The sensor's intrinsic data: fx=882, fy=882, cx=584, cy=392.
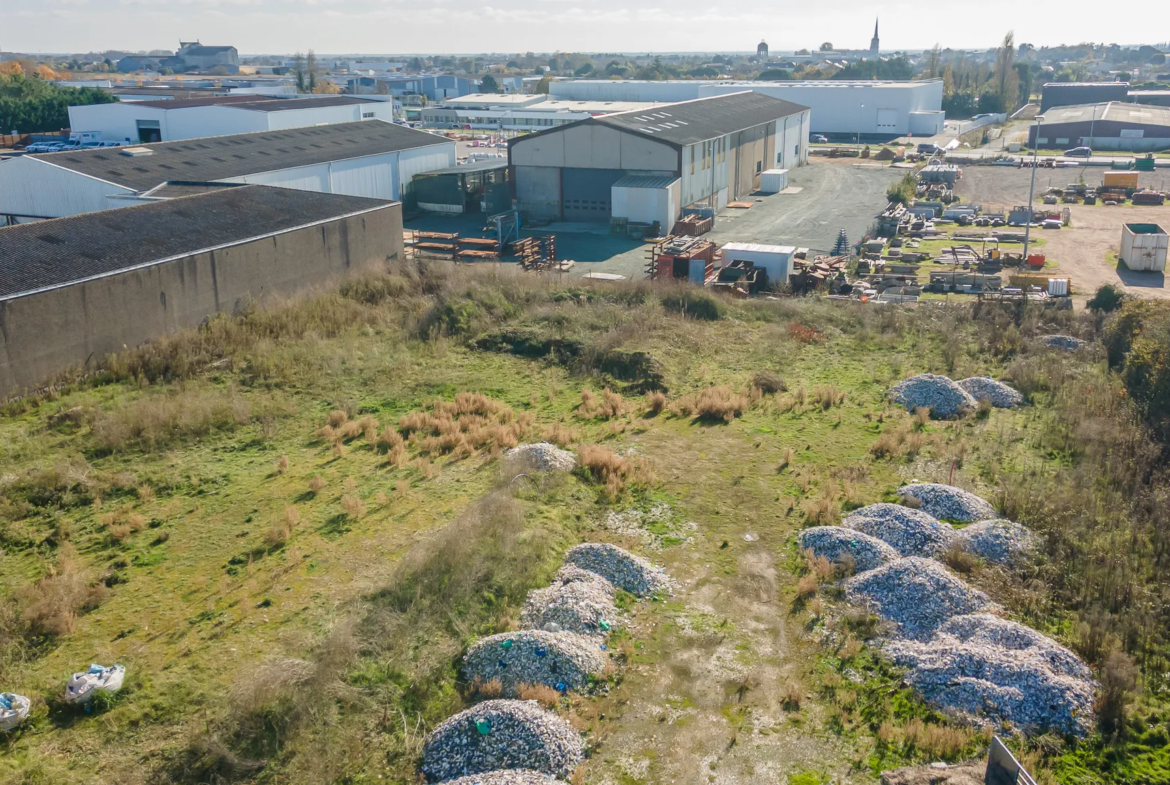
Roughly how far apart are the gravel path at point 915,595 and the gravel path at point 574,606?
12.1 feet

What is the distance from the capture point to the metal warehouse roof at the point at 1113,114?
77.4 meters

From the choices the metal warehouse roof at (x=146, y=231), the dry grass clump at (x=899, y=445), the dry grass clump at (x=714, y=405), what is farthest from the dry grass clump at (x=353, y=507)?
the metal warehouse roof at (x=146, y=231)

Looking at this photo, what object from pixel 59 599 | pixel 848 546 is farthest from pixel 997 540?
pixel 59 599

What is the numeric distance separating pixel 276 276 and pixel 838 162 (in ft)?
174

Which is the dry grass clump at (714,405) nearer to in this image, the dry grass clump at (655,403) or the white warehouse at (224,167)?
the dry grass clump at (655,403)

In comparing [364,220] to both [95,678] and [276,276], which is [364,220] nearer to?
[276,276]

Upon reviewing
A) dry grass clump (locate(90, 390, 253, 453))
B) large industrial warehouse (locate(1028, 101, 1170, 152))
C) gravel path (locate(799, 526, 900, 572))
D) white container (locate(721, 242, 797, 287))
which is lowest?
gravel path (locate(799, 526, 900, 572))

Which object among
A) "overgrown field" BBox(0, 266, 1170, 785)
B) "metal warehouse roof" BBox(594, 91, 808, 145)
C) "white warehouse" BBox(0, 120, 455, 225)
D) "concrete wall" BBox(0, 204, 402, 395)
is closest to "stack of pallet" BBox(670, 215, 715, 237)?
"metal warehouse roof" BBox(594, 91, 808, 145)

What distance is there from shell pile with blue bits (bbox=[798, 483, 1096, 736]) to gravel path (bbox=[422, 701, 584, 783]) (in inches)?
180

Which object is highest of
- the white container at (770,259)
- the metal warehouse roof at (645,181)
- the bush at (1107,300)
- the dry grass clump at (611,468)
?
the metal warehouse roof at (645,181)

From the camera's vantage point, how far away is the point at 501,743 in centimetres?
985

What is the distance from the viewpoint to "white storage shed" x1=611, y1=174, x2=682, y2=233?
41.1 meters

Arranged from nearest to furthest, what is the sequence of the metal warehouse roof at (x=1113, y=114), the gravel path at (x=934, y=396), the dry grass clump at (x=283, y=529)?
the dry grass clump at (x=283, y=529) → the gravel path at (x=934, y=396) → the metal warehouse roof at (x=1113, y=114)

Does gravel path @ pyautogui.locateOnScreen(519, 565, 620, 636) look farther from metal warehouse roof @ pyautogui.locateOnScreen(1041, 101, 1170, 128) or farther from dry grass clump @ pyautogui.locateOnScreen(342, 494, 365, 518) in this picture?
metal warehouse roof @ pyautogui.locateOnScreen(1041, 101, 1170, 128)
